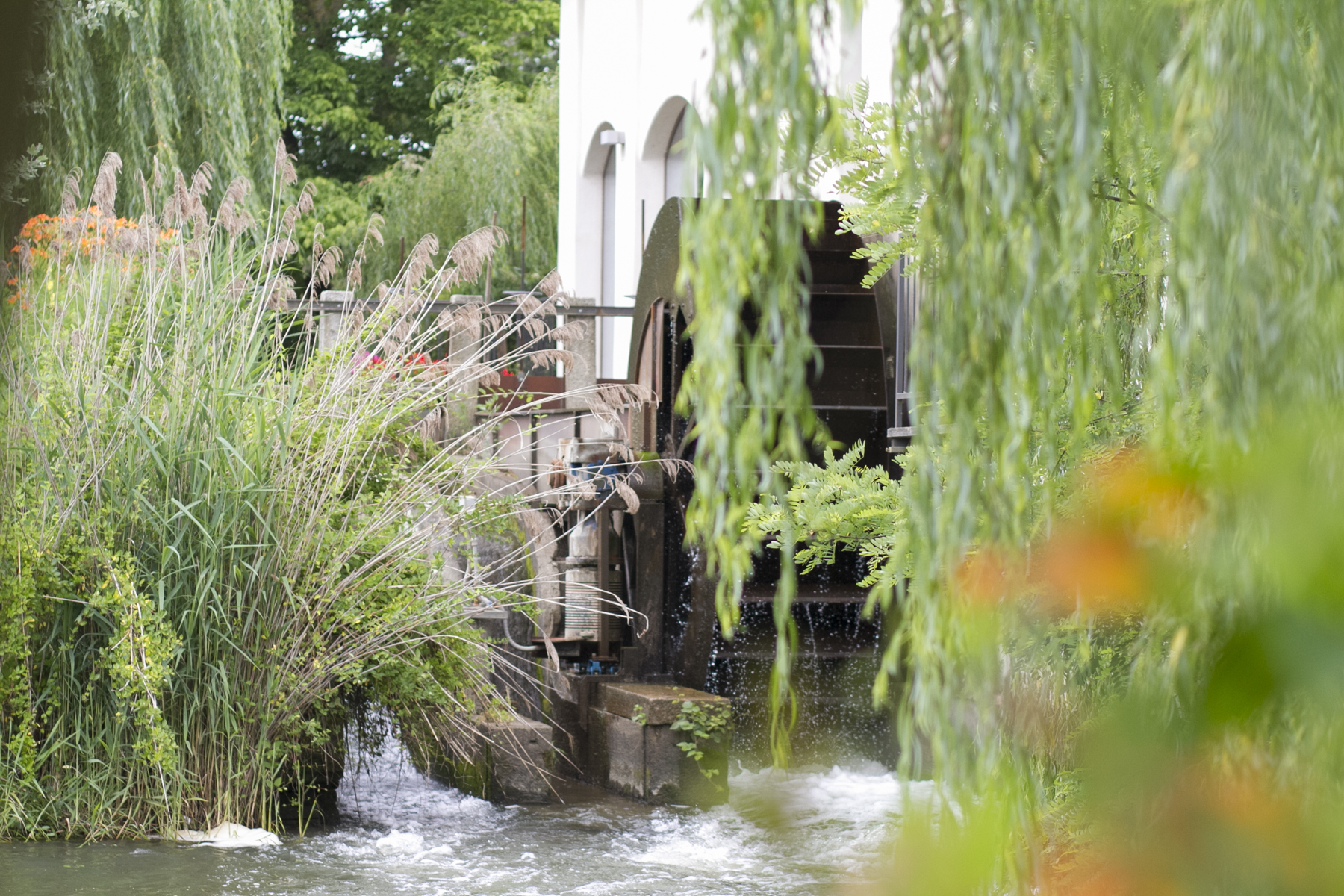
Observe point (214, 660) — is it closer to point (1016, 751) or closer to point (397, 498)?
point (397, 498)

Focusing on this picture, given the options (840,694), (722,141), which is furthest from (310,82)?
(722,141)

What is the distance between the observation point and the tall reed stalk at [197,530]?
4.74m

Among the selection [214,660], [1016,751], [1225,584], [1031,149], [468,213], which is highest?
[468,213]

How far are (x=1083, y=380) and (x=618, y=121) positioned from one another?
12.7 meters

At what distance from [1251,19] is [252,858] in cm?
451

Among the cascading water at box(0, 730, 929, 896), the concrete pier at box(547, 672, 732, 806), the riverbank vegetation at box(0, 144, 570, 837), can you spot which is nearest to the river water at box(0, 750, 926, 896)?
the cascading water at box(0, 730, 929, 896)

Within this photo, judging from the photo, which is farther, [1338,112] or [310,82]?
[310,82]

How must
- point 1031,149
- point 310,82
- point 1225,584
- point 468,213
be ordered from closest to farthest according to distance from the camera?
point 1225,584 → point 1031,149 → point 468,213 → point 310,82

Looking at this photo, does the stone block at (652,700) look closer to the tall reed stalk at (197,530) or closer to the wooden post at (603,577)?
the wooden post at (603,577)

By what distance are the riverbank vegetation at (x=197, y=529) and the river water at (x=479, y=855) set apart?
0.25m

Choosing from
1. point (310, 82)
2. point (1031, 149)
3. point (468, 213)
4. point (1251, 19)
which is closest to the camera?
point (1251, 19)

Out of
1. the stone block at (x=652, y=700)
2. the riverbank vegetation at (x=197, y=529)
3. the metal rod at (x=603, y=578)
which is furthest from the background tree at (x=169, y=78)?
the stone block at (x=652, y=700)

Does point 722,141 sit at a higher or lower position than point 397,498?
higher

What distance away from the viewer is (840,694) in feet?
26.3
